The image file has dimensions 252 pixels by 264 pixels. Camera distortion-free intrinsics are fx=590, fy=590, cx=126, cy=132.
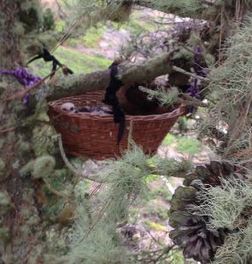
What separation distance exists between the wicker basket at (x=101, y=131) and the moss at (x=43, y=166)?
1.5 inches

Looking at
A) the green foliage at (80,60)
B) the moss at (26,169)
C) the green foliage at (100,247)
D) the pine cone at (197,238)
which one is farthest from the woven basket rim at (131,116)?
the green foliage at (80,60)

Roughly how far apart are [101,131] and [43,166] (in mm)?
138

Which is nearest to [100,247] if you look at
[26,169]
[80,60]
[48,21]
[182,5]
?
[182,5]

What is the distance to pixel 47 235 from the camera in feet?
3.57

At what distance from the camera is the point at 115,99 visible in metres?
0.92

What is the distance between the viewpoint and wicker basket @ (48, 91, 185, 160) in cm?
92

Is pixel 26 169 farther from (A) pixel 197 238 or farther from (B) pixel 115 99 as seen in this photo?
(A) pixel 197 238

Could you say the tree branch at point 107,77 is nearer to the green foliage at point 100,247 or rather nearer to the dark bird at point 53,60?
the dark bird at point 53,60

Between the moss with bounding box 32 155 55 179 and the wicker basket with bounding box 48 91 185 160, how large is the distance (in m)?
0.04

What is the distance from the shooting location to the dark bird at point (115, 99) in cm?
90

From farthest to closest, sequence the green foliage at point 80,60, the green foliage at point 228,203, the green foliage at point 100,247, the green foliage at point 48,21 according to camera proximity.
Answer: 1. the green foliage at point 80,60
2. the green foliage at point 48,21
3. the green foliage at point 100,247
4. the green foliage at point 228,203

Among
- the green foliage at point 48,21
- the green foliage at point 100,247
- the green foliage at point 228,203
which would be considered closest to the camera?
the green foliage at point 228,203

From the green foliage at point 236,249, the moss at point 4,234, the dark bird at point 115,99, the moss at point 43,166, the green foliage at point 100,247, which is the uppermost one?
the green foliage at point 236,249

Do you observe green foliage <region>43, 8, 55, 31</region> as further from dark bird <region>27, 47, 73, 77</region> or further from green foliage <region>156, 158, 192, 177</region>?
green foliage <region>156, 158, 192, 177</region>
